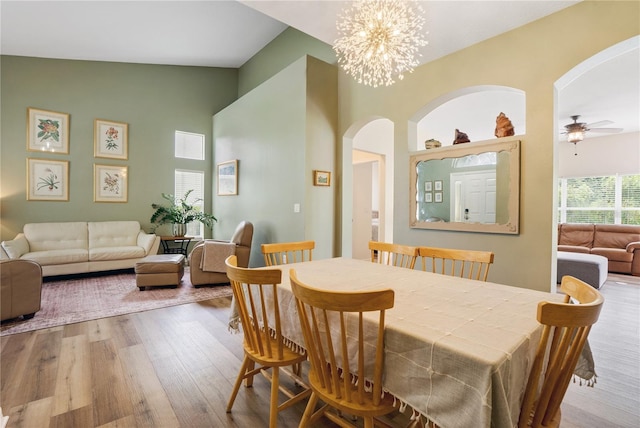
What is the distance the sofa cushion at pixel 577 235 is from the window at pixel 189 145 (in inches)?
316

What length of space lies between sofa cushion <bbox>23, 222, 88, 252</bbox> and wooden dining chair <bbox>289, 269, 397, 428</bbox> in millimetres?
5385

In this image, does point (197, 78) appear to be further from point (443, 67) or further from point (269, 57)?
point (443, 67)

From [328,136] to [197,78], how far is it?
3.83 meters

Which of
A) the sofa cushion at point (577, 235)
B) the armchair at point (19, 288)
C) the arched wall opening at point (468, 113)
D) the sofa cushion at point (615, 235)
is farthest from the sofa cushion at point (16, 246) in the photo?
the sofa cushion at point (615, 235)

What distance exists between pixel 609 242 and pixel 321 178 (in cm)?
608

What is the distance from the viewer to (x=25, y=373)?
6.66 feet

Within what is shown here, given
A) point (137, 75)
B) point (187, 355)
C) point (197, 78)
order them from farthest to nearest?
1. point (197, 78)
2. point (137, 75)
3. point (187, 355)

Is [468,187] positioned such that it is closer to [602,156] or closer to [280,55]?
[280,55]

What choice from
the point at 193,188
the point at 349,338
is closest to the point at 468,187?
the point at 349,338

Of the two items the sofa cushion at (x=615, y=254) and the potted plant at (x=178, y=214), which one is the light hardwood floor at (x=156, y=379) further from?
the sofa cushion at (x=615, y=254)

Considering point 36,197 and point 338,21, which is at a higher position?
point 338,21

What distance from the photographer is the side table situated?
557 cm

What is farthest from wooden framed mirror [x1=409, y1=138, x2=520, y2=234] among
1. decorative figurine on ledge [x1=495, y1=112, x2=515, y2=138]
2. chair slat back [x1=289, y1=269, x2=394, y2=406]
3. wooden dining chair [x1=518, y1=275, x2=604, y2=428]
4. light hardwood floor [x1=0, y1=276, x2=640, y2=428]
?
chair slat back [x1=289, y1=269, x2=394, y2=406]

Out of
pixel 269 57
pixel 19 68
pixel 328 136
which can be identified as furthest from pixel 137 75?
pixel 328 136
